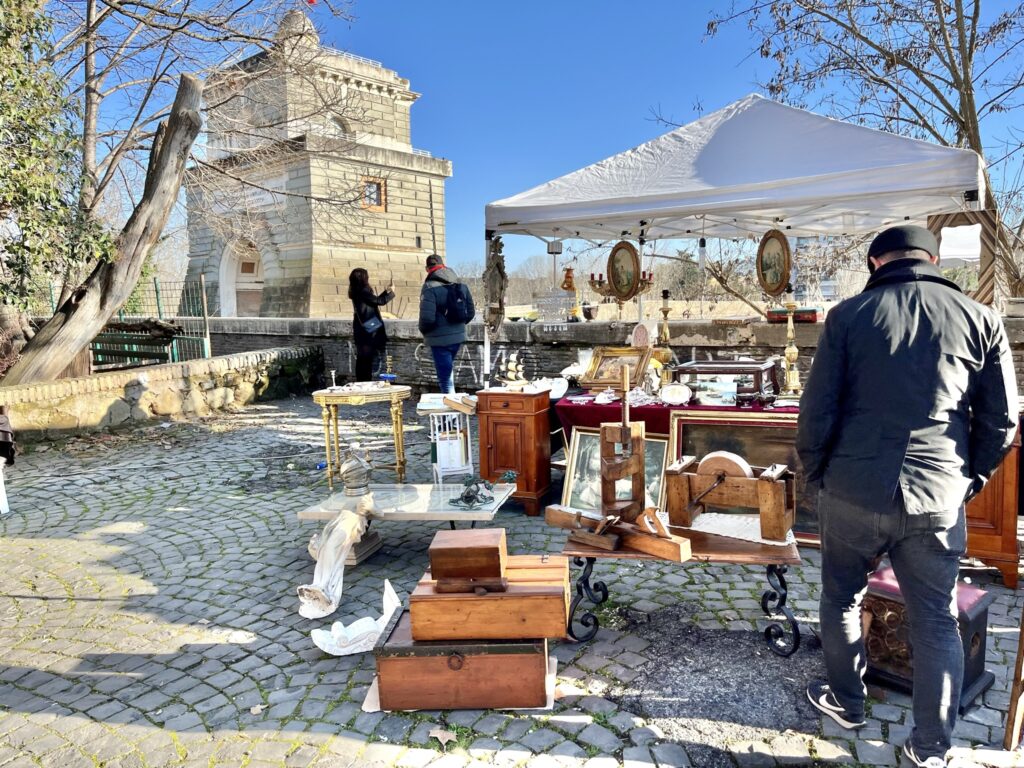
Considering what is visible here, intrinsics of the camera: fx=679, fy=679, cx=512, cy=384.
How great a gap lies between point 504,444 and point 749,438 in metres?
1.83

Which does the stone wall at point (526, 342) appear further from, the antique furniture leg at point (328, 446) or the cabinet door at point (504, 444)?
the antique furniture leg at point (328, 446)

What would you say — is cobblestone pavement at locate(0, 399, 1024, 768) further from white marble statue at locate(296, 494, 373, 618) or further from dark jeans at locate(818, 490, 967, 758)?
dark jeans at locate(818, 490, 967, 758)

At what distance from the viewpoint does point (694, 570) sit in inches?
161

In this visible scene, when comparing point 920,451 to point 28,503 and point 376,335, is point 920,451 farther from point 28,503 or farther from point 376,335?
point 376,335

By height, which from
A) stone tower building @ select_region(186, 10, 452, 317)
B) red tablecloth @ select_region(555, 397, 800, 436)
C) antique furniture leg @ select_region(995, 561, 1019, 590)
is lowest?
antique furniture leg @ select_region(995, 561, 1019, 590)

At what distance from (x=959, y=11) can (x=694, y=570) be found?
8732 millimetres

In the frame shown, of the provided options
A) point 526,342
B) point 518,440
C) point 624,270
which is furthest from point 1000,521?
point 526,342

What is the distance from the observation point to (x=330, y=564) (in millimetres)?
3768

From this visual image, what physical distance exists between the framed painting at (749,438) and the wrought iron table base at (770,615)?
3.12 ft

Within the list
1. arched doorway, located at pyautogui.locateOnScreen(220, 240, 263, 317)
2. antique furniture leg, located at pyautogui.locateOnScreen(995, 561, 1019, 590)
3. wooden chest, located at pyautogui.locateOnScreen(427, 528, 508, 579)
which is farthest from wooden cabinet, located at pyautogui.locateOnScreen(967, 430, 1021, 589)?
arched doorway, located at pyautogui.locateOnScreen(220, 240, 263, 317)

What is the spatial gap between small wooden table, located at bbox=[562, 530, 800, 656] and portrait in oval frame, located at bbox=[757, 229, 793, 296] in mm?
3530

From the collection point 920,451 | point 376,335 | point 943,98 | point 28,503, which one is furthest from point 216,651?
point 943,98

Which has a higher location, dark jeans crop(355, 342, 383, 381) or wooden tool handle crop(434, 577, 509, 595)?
dark jeans crop(355, 342, 383, 381)

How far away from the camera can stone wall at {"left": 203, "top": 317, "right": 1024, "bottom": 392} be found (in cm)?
712
